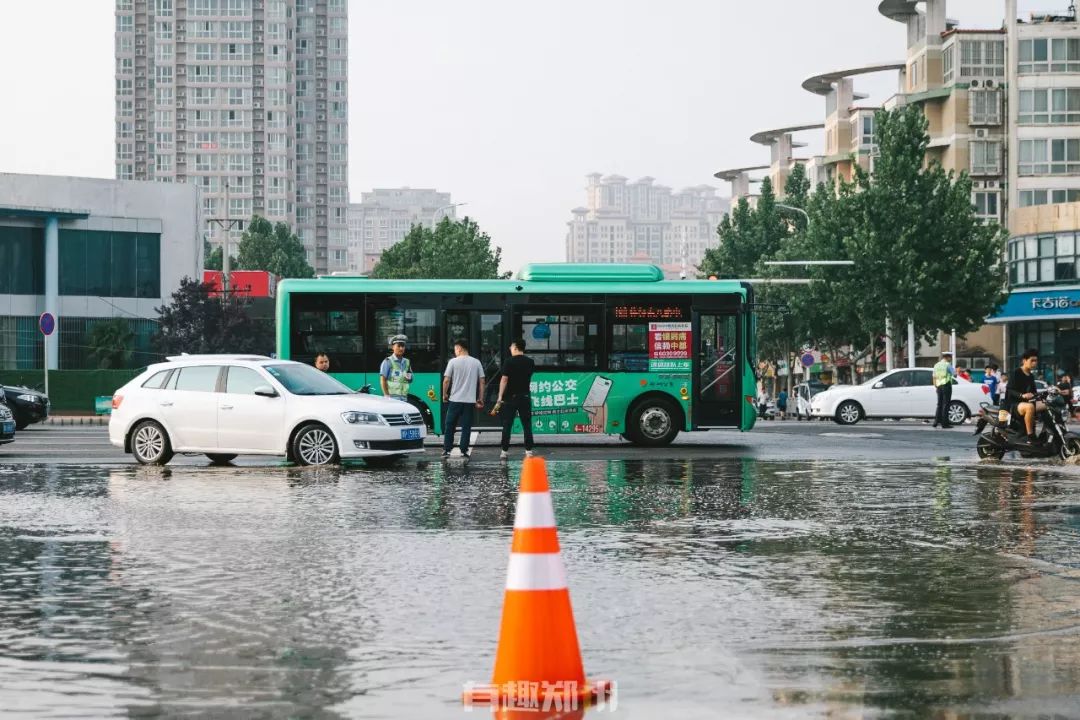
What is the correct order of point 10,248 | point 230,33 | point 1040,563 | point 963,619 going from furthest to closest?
point 230,33, point 10,248, point 1040,563, point 963,619

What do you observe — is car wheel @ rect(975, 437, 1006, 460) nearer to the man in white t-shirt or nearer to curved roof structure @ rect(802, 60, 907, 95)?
the man in white t-shirt

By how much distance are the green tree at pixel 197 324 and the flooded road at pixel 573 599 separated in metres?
43.4

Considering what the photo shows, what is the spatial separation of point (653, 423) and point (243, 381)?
26.5ft

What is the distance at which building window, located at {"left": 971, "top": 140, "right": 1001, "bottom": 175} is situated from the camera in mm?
76688

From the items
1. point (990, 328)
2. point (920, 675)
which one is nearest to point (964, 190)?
point (990, 328)

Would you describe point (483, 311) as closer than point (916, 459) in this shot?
No

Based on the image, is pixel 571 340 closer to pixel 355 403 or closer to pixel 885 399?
pixel 355 403

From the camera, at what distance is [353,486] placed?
17.0 m

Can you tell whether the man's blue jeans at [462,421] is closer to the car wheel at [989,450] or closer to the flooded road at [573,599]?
the flooded road at [573,599]

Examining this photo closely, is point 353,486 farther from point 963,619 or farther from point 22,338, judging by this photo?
point 22,338

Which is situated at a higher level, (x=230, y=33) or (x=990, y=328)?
(x=230, y=33)

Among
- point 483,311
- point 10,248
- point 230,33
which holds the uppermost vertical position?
point 230,33

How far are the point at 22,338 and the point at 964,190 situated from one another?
36170 millimetres

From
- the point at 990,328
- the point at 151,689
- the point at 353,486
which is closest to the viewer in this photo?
the point at 151,689
